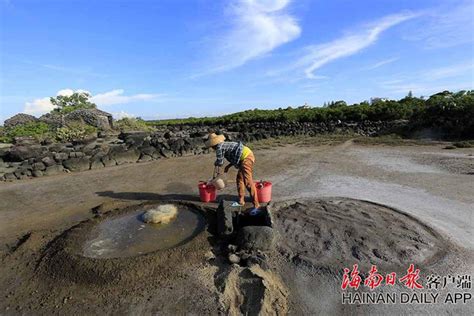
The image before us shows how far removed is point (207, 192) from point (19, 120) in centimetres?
1455

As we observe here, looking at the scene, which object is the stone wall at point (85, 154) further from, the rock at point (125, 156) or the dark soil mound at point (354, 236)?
the dark soil mound at point (354, 236)

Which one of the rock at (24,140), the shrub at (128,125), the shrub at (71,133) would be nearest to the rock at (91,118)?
the shrub at (128,125)

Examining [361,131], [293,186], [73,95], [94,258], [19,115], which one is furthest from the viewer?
[73,95]

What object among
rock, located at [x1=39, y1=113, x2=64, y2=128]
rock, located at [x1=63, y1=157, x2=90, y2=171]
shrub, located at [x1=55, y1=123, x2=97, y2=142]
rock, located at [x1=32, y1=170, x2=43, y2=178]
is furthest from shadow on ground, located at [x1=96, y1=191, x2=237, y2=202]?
rock, located at [x1=39, y1=113, x2=64, y2=128]

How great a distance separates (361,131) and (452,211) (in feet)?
47.3

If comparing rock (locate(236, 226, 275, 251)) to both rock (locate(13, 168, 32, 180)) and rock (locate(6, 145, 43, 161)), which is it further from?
rock (locate(6, 145, 43, 161))

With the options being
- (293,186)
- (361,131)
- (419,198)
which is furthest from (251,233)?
(361,131)

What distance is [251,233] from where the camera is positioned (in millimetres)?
4184

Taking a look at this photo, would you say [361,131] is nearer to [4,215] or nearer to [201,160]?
[201,160]

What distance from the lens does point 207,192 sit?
607cm

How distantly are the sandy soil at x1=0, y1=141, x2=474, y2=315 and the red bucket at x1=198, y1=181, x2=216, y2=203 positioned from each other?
76 cm

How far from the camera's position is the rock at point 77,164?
32.7 feet

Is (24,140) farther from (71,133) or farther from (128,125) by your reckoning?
(128,125)

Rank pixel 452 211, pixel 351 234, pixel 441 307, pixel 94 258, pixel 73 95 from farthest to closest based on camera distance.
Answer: pixel 73 95 < pixel 452 211 < pixel 351 234 < pixel 94 258 < pixel 441 307
